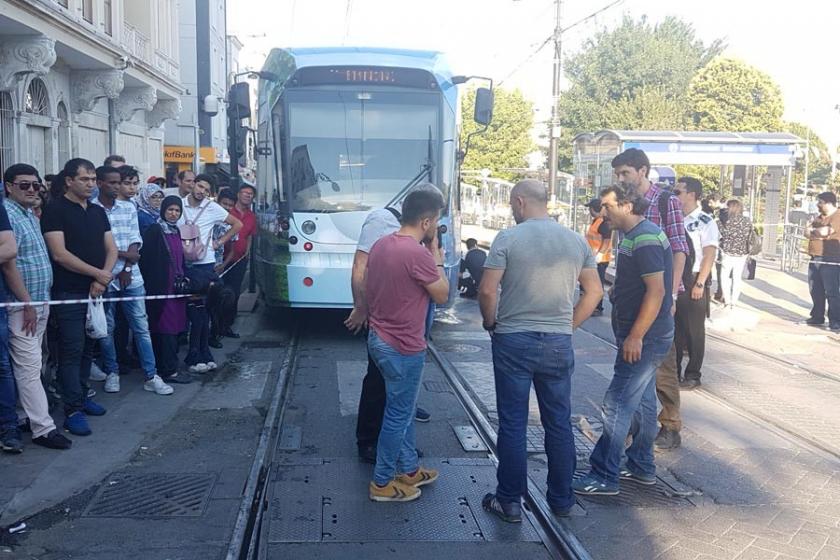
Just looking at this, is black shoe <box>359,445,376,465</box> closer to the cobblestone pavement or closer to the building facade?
the cobblestone pavement

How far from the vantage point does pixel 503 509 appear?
5.04 metres

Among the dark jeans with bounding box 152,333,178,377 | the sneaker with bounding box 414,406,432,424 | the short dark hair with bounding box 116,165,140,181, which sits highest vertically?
the short dark hair with bounding box 116,165,140,181

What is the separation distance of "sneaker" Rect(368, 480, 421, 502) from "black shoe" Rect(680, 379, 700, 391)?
4070 millimetres

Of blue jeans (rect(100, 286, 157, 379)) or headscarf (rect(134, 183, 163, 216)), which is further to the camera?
headscarf (rect(134, 183, 163, 216))

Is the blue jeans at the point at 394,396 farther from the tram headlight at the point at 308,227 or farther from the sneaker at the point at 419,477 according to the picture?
the tram headlight at the point at 308,227

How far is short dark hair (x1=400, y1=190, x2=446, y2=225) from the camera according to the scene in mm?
5027

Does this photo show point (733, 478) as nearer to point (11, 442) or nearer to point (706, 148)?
point (11, 442)

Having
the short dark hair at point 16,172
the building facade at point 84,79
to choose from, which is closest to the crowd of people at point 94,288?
the short dark hair at point 16,172

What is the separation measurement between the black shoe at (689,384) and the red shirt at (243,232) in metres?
5.50

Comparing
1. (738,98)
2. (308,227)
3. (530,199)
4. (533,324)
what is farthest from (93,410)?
(738,98)

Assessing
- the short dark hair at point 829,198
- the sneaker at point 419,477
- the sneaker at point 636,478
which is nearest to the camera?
the sneaker at point 419,477

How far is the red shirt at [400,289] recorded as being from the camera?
4.97 metres

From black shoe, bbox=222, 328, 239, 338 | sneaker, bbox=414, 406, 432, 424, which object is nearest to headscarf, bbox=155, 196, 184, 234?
black shoe, bbox=222, 328, 239, 338

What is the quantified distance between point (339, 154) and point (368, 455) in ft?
17.0
